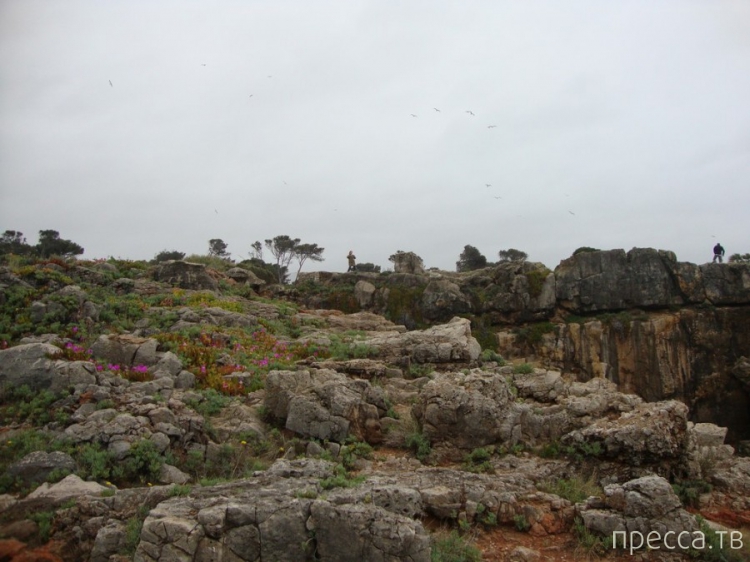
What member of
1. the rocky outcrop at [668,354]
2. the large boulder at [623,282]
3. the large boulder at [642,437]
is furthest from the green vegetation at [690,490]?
the large boulder at [623,282]

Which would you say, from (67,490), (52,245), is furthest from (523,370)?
(52,245)

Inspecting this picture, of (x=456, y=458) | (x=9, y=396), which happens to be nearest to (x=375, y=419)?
(x=456, y=458)

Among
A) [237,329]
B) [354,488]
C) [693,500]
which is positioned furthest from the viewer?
[237,329]

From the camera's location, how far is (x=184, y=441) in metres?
8.54

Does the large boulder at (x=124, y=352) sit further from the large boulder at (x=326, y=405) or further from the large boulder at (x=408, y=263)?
the large boulder at (x=408, y=263)

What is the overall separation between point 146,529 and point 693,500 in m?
7.87

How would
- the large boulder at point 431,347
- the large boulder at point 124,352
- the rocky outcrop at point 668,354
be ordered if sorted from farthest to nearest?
the rocky outcrop at point 668,354, the large boulder at point 431,347, the large boulder at point 124,352

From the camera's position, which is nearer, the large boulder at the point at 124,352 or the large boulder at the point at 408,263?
the large boulder at the point at 124,352

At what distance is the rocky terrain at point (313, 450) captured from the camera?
5883 mm

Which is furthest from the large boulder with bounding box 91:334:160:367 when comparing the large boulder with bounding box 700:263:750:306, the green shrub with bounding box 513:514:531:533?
the large boulder with bounding box 700:263:750:306

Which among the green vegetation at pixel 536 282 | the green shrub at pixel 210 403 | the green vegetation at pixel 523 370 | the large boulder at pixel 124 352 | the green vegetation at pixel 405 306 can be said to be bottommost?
the green shrub at pixel 210 403

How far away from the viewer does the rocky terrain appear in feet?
19.3

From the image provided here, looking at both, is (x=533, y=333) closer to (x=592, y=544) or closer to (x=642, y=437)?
(x=642, y=437)

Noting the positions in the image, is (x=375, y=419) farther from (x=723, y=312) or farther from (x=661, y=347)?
(x=723, y=312)
